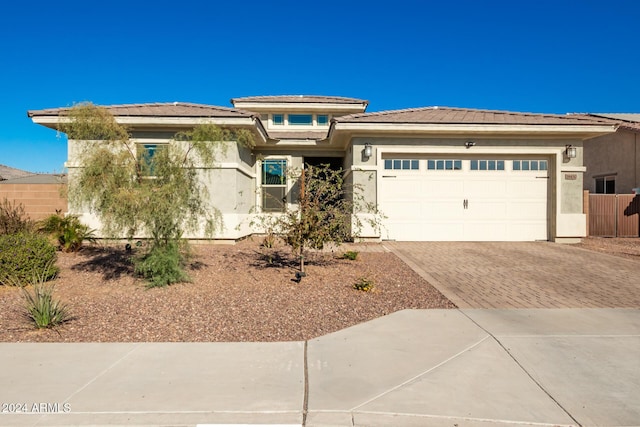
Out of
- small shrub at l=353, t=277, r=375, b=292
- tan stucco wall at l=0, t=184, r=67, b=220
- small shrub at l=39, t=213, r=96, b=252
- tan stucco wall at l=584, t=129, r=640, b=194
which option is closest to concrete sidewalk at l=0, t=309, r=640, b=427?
small shrub at l=353, t=277, r=375, b=292

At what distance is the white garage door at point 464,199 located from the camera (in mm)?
14055

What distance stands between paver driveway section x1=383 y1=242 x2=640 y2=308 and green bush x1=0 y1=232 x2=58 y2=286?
7340 millimetres

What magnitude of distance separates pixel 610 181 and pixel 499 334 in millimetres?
19762

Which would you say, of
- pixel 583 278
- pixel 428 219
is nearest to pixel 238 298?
pixel 583 278

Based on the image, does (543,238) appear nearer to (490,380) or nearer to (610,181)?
(610,181)

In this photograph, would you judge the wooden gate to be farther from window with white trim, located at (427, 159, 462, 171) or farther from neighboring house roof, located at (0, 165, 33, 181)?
neighboring house roof, located at (0, 165, 33, 181)

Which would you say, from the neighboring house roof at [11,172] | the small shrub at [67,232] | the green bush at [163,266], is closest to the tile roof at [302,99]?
the small shrub at [67,232]

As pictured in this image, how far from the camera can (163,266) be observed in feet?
24.2

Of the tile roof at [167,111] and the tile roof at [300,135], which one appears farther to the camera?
the tile roof at [300,135]

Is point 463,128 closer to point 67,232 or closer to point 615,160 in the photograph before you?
point 615,160

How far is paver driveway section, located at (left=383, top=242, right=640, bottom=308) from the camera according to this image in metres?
6.87

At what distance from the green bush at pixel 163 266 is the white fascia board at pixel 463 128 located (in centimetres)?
743

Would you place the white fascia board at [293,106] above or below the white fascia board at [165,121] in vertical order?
above

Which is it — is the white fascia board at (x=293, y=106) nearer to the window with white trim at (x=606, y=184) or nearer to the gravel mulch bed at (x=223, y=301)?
the gravel mulch bed at (x=223, y=301)
